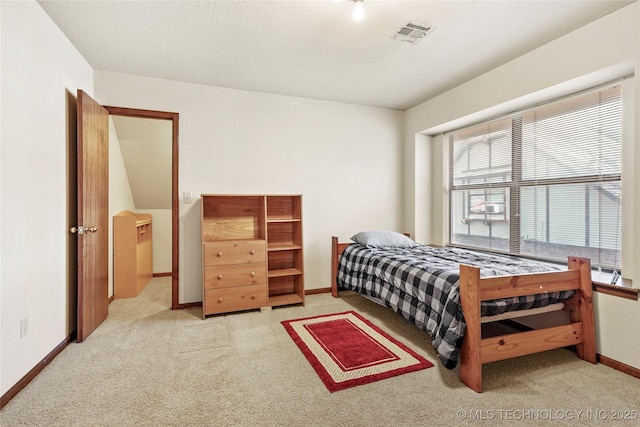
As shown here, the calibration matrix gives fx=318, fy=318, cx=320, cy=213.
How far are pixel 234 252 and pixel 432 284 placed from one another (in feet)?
6.22

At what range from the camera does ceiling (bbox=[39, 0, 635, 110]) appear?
2.12m

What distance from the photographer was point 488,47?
2619 millimetres

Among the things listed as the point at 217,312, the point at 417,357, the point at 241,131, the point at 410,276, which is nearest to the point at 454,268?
the point at 410,276

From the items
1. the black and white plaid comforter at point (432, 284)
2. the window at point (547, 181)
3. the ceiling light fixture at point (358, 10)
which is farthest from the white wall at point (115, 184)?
the window at point (547, 181)

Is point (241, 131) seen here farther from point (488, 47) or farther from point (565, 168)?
point (565, 168)

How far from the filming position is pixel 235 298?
3.19m

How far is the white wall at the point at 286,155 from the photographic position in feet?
11.1

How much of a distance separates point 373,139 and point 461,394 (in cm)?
316

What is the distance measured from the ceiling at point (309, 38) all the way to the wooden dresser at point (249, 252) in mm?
1285

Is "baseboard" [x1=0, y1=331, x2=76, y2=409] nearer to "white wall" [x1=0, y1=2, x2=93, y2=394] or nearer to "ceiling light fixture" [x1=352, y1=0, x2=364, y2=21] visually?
"white wall" [x1=0, y1=2, x2=93, y2=394]

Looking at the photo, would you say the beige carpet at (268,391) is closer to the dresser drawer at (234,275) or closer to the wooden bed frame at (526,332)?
the wooden bed frame at (526,332)

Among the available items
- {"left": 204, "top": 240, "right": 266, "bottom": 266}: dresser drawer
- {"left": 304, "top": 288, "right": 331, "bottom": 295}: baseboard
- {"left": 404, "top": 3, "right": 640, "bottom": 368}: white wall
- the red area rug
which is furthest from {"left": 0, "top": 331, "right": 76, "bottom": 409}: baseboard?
{"left": 404, "top": 3, "right": 640, "bottom": 368}: white wall

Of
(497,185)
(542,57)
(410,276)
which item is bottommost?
(410,276)

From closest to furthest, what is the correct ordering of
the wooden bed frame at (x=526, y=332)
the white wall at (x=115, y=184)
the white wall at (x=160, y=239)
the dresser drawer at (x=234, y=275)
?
the wooden bed frame at (x=526, y=332) → the dresser drawer at (x=234, y=275) → the white wall at (x=115, y=184) → the white wall at (x=160, y=239)
